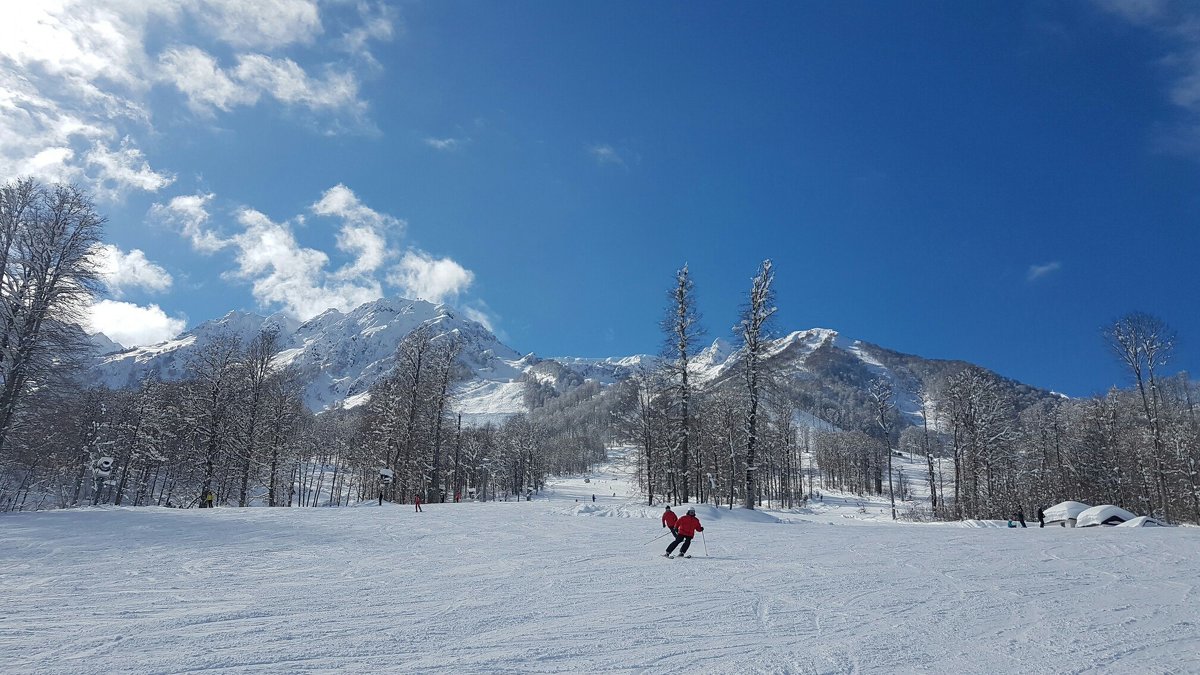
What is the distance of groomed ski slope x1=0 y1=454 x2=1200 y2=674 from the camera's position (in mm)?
6453

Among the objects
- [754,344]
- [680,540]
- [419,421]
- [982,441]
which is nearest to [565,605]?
[680,540]

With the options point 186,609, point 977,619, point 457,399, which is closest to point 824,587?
point 977,619

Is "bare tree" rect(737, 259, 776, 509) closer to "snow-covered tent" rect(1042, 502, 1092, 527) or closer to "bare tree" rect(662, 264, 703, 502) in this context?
"bare tree" rect(662, 264, 703, 502)

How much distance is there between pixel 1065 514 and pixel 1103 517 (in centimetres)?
300

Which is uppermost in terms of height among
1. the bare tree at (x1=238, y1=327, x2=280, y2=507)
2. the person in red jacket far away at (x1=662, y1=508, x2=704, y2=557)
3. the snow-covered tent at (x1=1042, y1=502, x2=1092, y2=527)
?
the bare tree at (x1=238, y1=327, x2=280, y2=507)

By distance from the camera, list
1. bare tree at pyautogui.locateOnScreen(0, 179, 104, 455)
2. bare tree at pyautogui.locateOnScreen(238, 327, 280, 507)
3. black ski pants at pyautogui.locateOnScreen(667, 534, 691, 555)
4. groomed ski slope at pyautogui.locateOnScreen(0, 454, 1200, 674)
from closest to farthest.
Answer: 1. groomed ski slope at pyautogui.locateOnScreen(0, 454, 1200, 674)
2. black ski pants at pyautogui.locateOnScreen(667, 534, 691, 555)
3. bare tree at pyautogui.locateOnScreen(0, 179, 104, 455)
4. bare tree at pyautogui.locateOnScreen(238, 327, 280, 507)

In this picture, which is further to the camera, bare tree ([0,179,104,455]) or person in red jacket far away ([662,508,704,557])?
bare tree ([0,179,104,455])

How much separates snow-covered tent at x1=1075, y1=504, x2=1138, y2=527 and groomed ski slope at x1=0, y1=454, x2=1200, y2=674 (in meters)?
16.7

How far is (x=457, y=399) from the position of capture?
4294 centimetres

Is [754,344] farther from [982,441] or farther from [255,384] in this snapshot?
[255,384]

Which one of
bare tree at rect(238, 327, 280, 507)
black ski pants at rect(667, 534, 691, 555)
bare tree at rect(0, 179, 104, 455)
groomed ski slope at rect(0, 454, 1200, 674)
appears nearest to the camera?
groomed ski slope at rect(0, 454, 1200, 674)

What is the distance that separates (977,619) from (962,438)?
41932 mm

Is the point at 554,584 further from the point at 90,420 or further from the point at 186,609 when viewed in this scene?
the point at 90,420

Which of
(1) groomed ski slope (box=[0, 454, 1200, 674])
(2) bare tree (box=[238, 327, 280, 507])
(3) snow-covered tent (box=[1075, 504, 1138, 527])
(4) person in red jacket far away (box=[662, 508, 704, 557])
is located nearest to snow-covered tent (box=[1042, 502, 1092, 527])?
(3) snow-covered tent (box=[1075, 504, 1138, 527])
